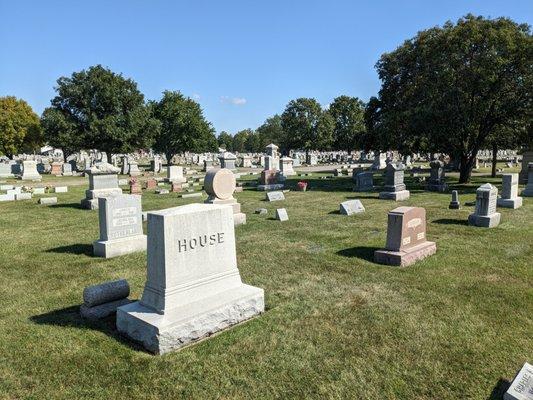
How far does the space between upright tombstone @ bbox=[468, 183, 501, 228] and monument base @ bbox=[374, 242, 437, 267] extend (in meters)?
4.19

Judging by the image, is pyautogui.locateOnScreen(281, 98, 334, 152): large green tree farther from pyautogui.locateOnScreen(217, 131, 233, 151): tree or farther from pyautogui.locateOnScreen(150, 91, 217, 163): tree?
pyautogui.locateOnScreen(217, 131, 233, 151): tree

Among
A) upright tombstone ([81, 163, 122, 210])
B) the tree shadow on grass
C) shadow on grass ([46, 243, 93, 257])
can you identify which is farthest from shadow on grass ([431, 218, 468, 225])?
upright tombstone ([81, 163, 122, 210])

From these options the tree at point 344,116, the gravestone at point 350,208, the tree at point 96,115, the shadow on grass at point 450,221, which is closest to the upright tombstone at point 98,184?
the gravestone at point 350,208

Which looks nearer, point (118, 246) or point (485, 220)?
point (118, 246)

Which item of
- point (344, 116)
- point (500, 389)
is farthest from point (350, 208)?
point (344, 116)

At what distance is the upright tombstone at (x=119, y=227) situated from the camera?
8906mm

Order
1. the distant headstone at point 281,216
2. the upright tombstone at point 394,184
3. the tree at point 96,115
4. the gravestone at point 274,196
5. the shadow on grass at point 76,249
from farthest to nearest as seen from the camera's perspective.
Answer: the tree at point 96,115, the upright tombstone at point 394,184, the gravestone at point 274,196, the distant headstone at point 281,216, the shadow on grass at point 76,249

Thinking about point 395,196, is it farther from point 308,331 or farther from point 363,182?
point 308,331

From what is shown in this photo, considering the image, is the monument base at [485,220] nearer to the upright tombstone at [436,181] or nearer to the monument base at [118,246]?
the monument base at [118,246]

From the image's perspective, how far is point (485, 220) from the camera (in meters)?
11.6

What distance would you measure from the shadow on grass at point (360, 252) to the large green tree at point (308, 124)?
5836 cm

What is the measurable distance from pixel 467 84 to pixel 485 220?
1276 cm

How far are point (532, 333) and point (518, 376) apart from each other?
1.68 metres

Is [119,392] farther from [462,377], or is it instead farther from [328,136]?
[328,136]
